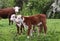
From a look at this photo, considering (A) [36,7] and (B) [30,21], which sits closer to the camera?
(B) [30,21]

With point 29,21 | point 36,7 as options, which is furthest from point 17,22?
point 36,7

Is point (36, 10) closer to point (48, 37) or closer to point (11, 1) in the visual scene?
point (11, 1)

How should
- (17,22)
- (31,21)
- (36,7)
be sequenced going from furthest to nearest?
1. (36,7)
2. (31,21)
3. (17,22)

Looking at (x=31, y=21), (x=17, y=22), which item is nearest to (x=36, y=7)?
(x=31, y=21)

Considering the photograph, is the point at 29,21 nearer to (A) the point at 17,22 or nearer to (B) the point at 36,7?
(A) the point at 17,22

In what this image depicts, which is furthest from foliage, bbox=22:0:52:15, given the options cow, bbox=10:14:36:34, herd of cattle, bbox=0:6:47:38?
herd of cattle, bbox=0:6:47:38

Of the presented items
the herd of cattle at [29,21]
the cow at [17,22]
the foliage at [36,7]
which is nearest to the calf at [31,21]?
the herd of cattle at [29,21]

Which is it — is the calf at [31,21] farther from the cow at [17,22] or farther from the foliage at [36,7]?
the foliage at [36,7]

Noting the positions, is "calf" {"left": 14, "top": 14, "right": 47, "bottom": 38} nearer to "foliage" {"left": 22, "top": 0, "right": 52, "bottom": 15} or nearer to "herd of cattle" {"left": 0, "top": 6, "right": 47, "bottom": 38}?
"herd of cattle" {"left": 0, "top": 6, "right": 47, "bottom": 38}

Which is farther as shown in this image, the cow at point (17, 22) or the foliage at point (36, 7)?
the foliage at point (36, 7)

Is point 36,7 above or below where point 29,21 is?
below

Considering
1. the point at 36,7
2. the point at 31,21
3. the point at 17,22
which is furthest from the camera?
the point at 36,7

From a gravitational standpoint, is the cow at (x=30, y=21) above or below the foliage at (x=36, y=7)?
above

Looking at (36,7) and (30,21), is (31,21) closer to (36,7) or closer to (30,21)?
(30,21)
